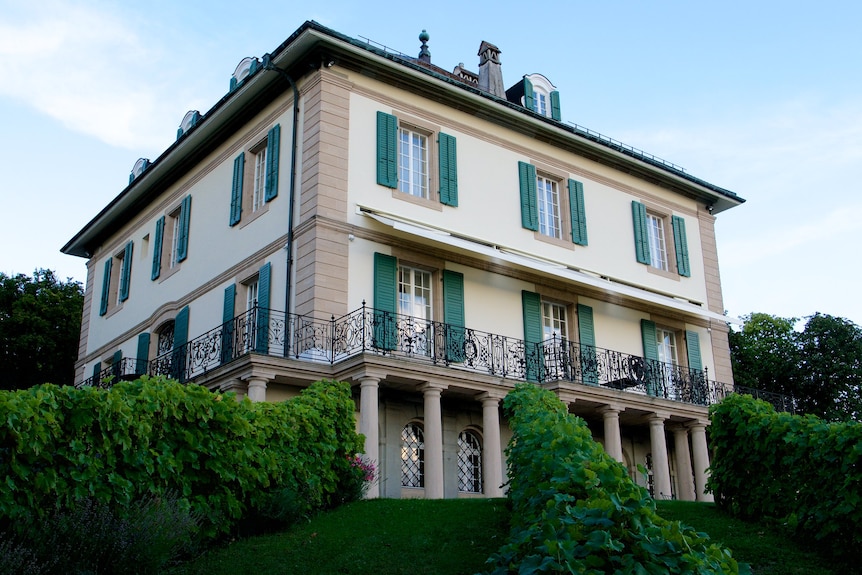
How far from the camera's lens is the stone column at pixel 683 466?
2009 centimetres

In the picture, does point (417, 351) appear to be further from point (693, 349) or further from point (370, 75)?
point (693, 349)

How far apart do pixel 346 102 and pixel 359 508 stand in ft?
28.9

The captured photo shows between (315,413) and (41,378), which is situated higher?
(41,378)

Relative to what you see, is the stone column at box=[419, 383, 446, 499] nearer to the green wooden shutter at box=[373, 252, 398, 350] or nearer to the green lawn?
the green wooden shutter at box=[373, 252, 398, 350]

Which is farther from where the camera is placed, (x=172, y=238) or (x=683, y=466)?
(x=172, y=238)

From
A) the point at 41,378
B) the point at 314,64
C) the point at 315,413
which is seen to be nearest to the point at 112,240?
the point at 41,378

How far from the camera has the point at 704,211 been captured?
2497 cm

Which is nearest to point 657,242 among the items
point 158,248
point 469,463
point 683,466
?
point 683,466

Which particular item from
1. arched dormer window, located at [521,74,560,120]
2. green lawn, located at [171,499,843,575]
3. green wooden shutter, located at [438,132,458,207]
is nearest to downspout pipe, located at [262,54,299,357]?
green wooden shutter, located at [438,132,458,207]

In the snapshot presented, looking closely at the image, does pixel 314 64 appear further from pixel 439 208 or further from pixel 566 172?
pixel 566 172

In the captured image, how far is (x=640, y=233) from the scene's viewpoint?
74.2ft

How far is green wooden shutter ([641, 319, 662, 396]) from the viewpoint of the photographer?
66.6 ft

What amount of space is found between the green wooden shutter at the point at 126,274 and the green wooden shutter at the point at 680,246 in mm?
14001

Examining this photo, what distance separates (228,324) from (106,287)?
8935 millimetres
